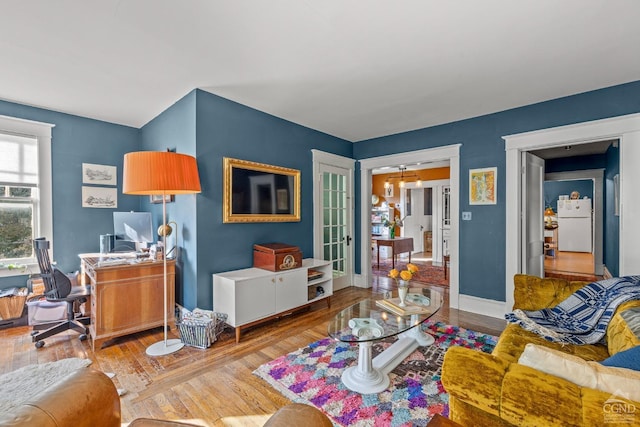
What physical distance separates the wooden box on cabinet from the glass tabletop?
103 centimetres

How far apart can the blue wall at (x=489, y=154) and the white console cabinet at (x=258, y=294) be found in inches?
83.9

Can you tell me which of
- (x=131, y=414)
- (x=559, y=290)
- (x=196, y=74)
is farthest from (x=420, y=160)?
(x=131, y=414)

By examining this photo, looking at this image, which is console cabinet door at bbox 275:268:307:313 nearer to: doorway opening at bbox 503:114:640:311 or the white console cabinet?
the white console cabinet

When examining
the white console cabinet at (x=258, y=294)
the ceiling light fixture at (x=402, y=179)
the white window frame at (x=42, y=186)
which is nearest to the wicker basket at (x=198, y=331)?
the white console cabinet at (x=258, y=294)

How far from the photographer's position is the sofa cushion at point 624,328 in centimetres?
149

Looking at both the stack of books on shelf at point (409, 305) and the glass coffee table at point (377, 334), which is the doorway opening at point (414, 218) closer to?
the stack of books on shelf at point (409, 305)

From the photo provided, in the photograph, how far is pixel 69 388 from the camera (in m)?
0.99

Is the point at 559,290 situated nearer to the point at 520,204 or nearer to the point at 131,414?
the point at 520,204

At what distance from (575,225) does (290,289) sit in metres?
9.37

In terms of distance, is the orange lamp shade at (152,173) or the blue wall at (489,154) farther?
the blue wall at (489,154)

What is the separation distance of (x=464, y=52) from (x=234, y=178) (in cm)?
249

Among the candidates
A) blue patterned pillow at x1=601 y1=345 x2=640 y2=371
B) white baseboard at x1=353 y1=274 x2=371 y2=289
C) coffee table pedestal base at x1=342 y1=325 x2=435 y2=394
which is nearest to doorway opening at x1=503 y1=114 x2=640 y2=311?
coffee table pedestal base at x1=342 y1=325 x2=435 y2=394

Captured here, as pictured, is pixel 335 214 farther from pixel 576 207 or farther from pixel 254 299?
pixel 576 207

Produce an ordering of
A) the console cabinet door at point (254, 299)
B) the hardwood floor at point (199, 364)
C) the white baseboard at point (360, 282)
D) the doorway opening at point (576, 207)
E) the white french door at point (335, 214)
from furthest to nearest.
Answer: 1. the doorway opening at point (576, 207)
2. the white baseboard at point (360, 282)
3. the white french door at point (335, 214)
4. the console cabinet door at point (254, 299)
5. the hardwood floor at point (199, 364)
